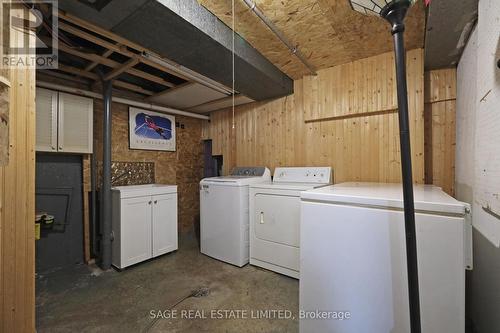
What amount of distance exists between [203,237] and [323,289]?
6.02ft

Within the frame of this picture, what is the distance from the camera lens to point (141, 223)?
2.45 meters

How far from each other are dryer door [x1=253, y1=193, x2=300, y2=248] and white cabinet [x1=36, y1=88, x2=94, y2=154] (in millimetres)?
2074

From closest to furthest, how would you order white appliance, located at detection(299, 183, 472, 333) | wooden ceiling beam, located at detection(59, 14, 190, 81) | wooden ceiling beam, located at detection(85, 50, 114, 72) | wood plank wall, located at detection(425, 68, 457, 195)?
1. white appliance, located at detection(299, 183, 472, 333)
2. wooden ceiling beam, located at detection(59, 14, 190, 81)
3. wooden ceiling beam, located at detection(85, 50, 114, 72)
4. wood plank wall, located at detection(425, 68, 457, 195)

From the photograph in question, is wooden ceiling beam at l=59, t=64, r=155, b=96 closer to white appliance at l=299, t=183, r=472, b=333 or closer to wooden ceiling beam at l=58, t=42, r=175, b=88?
wooden ceiling beam at l=58, t=42, r=175, b=88

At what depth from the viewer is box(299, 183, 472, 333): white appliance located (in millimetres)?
952

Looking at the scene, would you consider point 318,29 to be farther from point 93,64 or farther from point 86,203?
point 86,203

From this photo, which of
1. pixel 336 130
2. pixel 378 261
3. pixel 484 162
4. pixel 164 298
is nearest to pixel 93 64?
pixel 164 298

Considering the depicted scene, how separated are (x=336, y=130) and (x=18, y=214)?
2711 mm

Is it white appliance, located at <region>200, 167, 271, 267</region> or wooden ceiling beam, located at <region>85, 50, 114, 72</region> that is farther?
white appliance, located at <region>200, 167, 271, 267</region>

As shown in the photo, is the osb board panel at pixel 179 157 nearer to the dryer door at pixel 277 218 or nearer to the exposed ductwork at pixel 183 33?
the exposed ductwork at pixel 183 33

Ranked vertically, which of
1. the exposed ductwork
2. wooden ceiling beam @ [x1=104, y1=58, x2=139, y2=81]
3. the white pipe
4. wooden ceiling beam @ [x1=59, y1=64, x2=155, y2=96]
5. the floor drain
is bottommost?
the floor drain

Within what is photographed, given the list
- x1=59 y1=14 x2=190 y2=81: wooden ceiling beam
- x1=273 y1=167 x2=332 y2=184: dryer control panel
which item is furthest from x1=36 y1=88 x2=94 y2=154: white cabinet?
x1=273 y1=167 x2=332 y2=184: dryer control panel

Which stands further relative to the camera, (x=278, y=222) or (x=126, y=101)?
(x=126, y=101)

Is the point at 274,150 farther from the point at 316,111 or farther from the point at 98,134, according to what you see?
the point at 98,134
